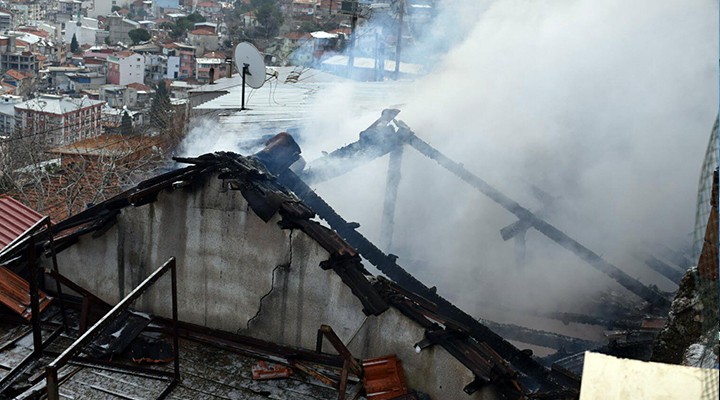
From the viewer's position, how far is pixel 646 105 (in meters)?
15.5

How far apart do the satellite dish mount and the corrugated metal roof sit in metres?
5.19

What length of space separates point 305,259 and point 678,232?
10.4m

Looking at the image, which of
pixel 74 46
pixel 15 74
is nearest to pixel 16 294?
pixel 15 74

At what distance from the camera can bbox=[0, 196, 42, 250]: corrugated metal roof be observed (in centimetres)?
842

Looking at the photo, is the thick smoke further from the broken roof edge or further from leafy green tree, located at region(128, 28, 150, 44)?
leafy green tree, located at region(128, 28, 150, 44)

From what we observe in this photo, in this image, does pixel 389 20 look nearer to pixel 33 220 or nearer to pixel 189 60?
pixel 33 220

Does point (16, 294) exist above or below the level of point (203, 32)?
below

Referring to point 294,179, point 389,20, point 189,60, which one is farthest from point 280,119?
point 189,60

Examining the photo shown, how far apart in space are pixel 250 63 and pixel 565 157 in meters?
6.88

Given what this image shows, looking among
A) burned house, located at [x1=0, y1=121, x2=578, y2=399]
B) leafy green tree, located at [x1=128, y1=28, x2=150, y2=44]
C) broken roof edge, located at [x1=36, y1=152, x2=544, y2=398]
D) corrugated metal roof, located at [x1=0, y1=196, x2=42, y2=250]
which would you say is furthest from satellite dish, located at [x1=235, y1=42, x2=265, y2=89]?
leafy green tree, located at [x1=128, y1=28, x2=150, y2=44]

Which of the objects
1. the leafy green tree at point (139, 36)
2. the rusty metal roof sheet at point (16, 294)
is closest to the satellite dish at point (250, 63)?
the rusty metal roof sheet at point (16, 294)

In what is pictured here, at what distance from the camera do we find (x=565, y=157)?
50.2 ft

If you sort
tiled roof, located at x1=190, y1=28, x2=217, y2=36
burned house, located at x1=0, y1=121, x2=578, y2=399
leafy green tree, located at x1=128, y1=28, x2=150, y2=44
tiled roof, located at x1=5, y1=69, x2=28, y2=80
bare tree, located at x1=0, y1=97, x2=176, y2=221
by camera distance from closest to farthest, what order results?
burned house, located at x1=0, y1=121, x2=578, y2=399, bare tree, located at x1=0, y1=97, x2=176, y2=221, tiled roof, located at x1=5, y1=69, x2=28, y2=80, tiled roof, located at x1=190, y1=28, x2=217, y2=36, leafy green tree, located at x1=128, y1=28, x2=150, y2=44

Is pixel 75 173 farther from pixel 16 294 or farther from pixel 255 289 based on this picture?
pixel 255 289
